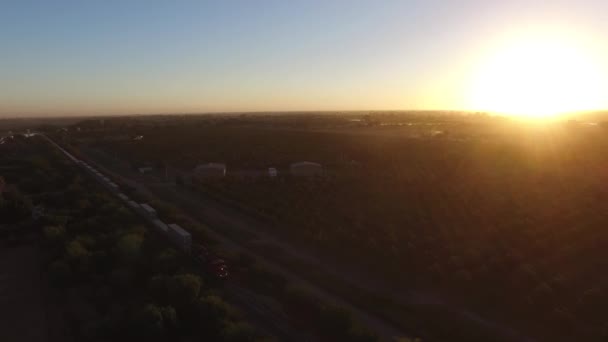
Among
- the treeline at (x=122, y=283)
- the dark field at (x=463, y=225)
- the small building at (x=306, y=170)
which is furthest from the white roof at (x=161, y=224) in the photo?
the small building at (x=306, y=170)

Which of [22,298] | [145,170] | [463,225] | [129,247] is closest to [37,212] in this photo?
[129,247]

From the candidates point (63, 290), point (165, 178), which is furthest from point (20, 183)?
point (63, 290)

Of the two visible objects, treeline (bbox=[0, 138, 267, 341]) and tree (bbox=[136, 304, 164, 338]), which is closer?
tree (bbox=[136, 304, 164, 338])

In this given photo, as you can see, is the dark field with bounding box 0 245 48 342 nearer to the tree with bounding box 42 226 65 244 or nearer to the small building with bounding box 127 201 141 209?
the tree with bounding box 42 226 65 244

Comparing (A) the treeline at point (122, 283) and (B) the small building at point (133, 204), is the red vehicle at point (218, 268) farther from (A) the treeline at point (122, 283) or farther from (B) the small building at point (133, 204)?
(B) the small building at point (133, 204)

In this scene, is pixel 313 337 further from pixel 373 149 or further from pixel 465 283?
pixel 373 149

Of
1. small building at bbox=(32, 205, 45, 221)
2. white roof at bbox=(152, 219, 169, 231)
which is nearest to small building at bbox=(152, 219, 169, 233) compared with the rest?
white roof at bbox=(152, 219, 169, 231)

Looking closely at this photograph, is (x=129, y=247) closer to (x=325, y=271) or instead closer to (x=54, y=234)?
(x=54, y=234)

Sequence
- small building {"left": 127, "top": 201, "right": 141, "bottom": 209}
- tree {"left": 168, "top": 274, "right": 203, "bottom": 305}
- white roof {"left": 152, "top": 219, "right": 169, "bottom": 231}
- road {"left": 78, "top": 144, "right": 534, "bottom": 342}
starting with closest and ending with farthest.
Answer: road {"left": 78, "top": 144, "right": 534, "bottom": 342}
tree {"left": 168, "top": 274, "right": 203, "bottom": 305}
white roof {"left": 152, "top": 219, "right": 169, "bottom": 231}
small building {"left": 127, "top": 201, "right": 141, "bottom": 209}
